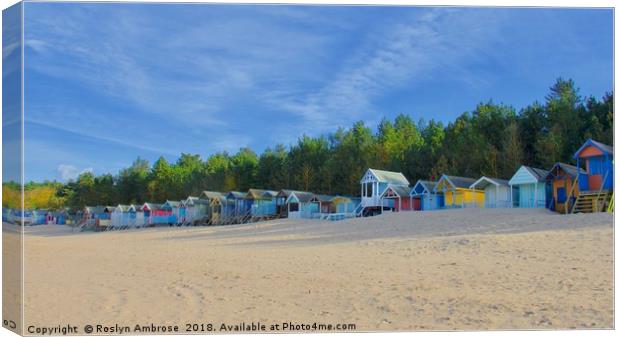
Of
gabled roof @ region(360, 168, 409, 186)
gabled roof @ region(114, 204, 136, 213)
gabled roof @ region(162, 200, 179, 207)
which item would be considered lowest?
gabled roof @ region(114, 204, 136, 213)

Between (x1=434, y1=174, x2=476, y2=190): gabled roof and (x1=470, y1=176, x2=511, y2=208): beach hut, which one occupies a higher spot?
(x1=434, y1=174, x2=476, y2=190): gabled roof

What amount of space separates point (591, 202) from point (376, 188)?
19153 millimetres

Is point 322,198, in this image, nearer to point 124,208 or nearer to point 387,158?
point 387,158

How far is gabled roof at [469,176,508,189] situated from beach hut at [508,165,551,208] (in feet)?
3.97

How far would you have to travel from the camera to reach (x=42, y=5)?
22.4 feet

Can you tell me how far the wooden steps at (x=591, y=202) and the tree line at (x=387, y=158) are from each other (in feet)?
5.06

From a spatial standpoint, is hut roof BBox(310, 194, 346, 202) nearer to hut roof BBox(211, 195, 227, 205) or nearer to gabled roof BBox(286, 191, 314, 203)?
gabled roof BBox(286, 191, 314, 203)

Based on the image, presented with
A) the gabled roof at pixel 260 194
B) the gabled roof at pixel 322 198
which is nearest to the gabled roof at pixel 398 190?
the gabled roof at pixel 322 198

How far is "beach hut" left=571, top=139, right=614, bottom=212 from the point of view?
42.8 feet

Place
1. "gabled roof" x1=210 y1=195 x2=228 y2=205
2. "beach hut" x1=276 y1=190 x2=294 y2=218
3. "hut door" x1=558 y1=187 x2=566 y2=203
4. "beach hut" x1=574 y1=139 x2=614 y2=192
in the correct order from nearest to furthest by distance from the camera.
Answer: "beach hut" x1=574 y1=139 x2=614 y2=192 → "hut door" x1=558 y1=187 x2=566 y2=203 → "beach hut" x1=276 y1=190 x2=294 y2=218 → "gabled roof" x1=210 y1=195 x2=228 y2=205

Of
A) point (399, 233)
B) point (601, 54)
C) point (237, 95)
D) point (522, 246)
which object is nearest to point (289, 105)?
point (237, 95)

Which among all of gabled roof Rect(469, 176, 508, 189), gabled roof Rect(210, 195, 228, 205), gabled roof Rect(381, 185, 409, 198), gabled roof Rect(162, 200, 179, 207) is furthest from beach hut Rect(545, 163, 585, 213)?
gabled roof Rect(162, 200, 179, 207)

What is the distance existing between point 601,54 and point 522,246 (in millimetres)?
4351

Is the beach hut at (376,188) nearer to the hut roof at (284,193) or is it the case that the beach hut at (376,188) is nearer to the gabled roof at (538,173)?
the hut roof at (284,193)
